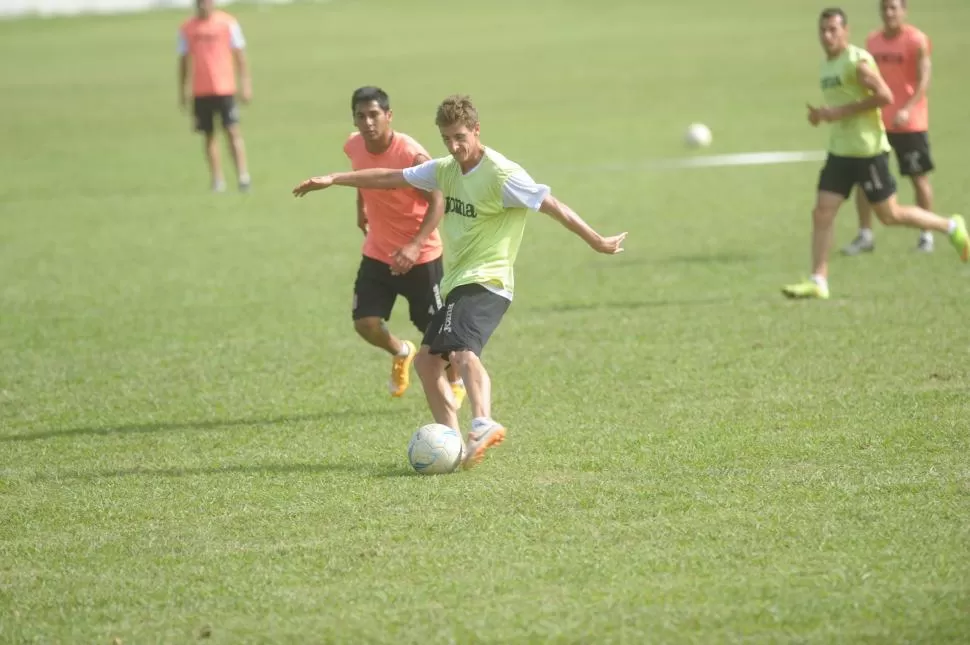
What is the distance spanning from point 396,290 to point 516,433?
138 centimetres

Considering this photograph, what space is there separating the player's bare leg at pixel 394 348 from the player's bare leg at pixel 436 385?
133 centimetres

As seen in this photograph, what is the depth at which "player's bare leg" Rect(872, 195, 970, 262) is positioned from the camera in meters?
11.5

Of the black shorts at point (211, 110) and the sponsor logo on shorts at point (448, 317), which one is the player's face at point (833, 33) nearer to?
the sponsor logo on shorts at point (448, 317)

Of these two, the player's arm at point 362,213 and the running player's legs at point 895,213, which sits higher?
the player's arm at point 362,213

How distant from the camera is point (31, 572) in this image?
5996mm

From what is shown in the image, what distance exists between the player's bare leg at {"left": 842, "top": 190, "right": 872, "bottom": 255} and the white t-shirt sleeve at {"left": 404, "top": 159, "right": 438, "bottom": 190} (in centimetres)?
688

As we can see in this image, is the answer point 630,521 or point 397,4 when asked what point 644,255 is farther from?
point 397,4

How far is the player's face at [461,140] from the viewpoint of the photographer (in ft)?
23.9

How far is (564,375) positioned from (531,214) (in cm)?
812

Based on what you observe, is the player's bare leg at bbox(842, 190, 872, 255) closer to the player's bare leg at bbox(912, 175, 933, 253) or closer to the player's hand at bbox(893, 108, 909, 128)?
the player's bare leg at bbox(912, 175, 933, 253)

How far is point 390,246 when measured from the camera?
8734 mm

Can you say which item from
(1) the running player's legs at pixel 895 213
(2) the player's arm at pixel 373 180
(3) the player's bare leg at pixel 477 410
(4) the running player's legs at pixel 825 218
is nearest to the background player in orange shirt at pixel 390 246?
(2) the player's arm at pixel 373 180

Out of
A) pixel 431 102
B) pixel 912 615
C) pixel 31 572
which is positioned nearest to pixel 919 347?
pixel 912 615

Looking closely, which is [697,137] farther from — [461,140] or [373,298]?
[461,140]
